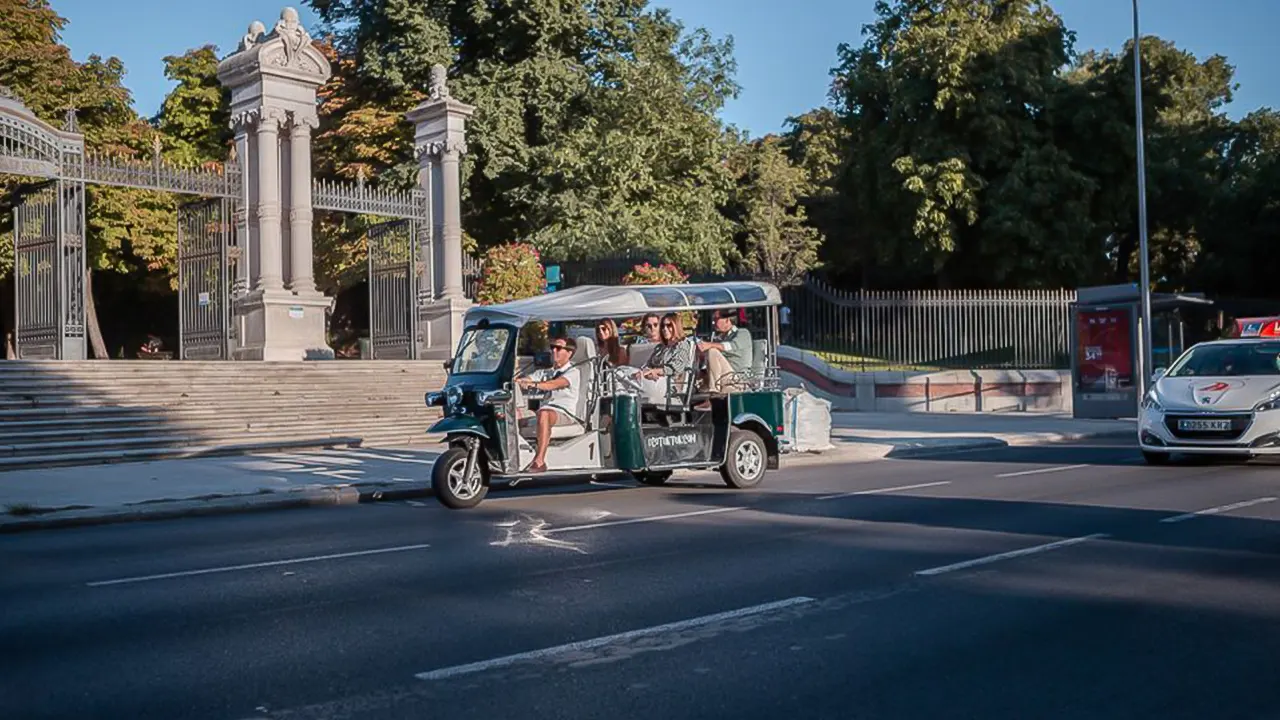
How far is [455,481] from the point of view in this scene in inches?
496

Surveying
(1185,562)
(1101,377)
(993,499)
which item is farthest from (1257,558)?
(1101,377)

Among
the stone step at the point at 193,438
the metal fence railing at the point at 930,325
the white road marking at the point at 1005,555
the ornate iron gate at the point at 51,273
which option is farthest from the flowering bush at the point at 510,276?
the white road marking at the point at 1005,555

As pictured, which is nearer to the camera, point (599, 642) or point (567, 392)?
point (599, 642)

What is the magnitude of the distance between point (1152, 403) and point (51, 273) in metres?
18.4

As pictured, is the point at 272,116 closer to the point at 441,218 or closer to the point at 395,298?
the point at 441,218

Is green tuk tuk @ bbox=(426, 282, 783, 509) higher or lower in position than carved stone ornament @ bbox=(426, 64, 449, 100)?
lower

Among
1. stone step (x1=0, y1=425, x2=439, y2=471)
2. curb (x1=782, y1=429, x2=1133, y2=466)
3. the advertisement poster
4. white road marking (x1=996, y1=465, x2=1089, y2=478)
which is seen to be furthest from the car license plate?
stone step (x1=0, y1=425, x2=439, y2=471)

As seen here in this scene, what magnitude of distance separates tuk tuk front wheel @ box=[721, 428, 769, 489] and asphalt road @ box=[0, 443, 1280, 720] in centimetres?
190

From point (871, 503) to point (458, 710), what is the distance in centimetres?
774

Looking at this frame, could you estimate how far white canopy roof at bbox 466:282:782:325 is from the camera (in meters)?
13.2

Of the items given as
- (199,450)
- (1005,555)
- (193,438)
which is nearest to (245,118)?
(193,438)

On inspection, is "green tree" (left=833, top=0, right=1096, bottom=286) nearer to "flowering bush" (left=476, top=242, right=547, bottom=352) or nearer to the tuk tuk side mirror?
"flowering bush" (left=476, top=242, right=547, bottom=352)

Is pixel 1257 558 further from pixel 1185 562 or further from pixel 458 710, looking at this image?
pixel 458 710

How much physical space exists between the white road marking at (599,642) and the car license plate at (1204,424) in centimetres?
994
